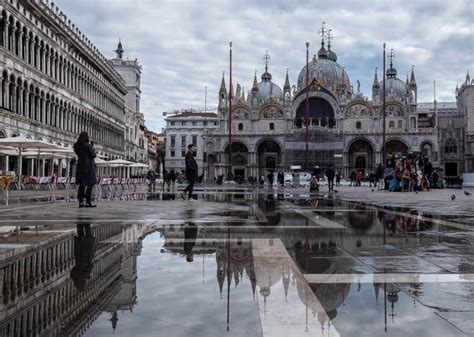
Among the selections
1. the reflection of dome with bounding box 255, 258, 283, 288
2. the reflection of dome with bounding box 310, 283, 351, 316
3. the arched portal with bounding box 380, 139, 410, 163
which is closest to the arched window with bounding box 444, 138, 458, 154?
the arched portal with bounding box 380, 139, 410, 163

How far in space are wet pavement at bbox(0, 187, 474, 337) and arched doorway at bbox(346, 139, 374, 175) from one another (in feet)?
252

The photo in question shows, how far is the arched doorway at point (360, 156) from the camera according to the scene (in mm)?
Answer: 83000

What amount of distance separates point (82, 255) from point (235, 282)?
2.13 meters

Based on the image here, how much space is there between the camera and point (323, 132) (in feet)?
265

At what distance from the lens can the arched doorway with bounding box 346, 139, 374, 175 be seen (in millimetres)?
83000

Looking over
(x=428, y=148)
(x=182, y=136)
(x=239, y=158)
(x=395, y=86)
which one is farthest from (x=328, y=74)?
(x=182, y=136)

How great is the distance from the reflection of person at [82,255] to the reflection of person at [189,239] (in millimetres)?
1063

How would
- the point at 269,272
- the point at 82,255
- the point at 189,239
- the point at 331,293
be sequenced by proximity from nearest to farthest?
1. the point at 331,293
2. the point at 269,272
3. the point at 82,255
4. the point at 189,239

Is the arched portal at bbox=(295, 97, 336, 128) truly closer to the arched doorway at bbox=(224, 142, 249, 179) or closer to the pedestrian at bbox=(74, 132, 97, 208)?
the arched doorway at bbox=(224, 142, 249, 179)

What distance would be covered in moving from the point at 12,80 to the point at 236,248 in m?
29.3

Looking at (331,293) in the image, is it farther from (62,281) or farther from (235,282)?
(62,281)

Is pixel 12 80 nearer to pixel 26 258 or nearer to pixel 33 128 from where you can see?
pixel 33 128

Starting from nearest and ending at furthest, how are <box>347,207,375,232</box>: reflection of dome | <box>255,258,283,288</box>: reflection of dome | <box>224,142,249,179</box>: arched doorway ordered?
<box>255,258,283,288</box>: reflection of dome < <box>347,207,375,232</box>: reflection of dome < <box>224,142,249,179</box>: arched doorway

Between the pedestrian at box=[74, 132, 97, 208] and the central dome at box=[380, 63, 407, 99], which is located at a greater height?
the central dome at box=[380, 63, 407, 99]
